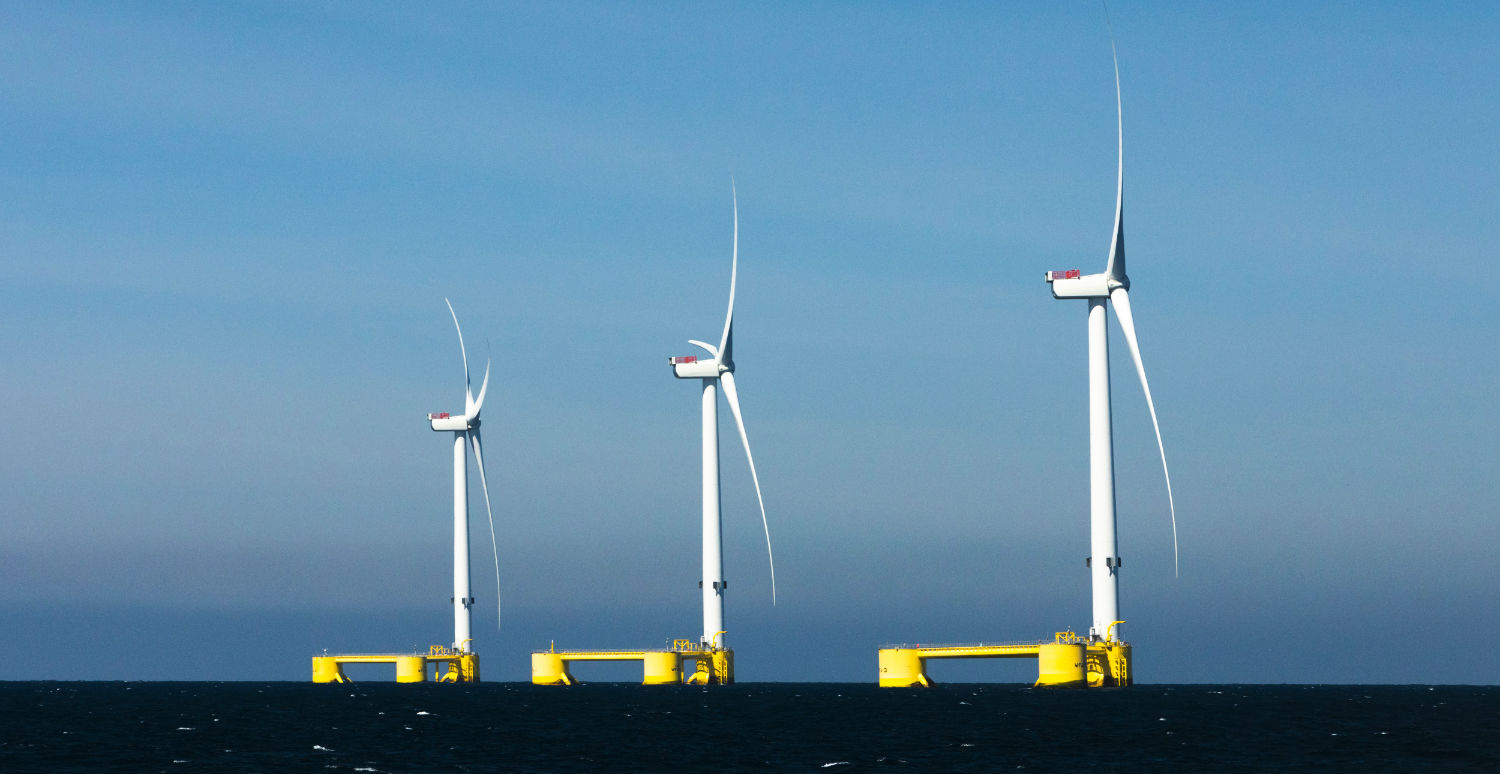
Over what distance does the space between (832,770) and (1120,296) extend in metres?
75.6

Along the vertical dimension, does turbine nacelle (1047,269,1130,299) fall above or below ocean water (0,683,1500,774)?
above

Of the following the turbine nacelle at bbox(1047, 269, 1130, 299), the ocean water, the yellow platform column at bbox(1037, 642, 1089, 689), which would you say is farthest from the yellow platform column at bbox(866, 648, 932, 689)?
the turbine nacelle at bbox(1047, 269, 1130, 299)

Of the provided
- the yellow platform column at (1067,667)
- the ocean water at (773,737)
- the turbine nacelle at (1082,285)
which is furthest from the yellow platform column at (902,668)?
the turbine nacelle at (1082,285)

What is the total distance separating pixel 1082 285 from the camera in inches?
6201

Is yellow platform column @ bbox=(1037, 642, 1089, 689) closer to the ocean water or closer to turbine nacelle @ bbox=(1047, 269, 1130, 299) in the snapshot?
A: the ocean water

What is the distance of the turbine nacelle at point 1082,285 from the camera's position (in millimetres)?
155875

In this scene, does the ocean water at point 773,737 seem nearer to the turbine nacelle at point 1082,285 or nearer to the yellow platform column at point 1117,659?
the yellow platform column at point 1117,659

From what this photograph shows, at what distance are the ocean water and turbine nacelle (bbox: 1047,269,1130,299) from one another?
34607mm

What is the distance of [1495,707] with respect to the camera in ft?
583

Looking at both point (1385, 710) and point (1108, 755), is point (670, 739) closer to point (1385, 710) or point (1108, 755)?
point (1108, 755)

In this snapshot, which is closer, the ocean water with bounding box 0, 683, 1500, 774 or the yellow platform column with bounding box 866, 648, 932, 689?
the ocean water with bounding box 0, 683, 1500, 774

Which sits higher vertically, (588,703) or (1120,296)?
(1120,296)

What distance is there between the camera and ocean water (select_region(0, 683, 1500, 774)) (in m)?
93.9

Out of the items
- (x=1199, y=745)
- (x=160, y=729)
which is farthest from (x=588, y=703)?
(x=1199, y=745)
